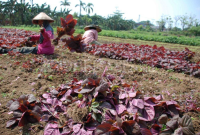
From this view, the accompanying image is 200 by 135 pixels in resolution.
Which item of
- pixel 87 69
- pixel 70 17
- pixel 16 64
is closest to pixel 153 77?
pixel 87 69

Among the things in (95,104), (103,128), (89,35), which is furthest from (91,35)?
(103,128)

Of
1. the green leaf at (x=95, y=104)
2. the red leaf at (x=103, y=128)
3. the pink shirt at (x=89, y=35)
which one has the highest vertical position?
the pink shirt at (x=89, y=35)

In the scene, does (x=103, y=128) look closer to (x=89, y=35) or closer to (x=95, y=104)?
(x=95, y=104)

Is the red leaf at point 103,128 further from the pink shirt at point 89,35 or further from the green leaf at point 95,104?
the pink shirt at point 89,35

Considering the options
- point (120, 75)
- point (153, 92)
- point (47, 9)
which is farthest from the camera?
point (47, 9)

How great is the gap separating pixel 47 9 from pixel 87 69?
35.2m

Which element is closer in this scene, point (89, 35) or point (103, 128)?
point (103, 128)

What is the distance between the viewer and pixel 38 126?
6.03 feet

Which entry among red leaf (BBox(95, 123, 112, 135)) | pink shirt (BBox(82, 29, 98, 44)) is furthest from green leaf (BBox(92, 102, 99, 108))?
pink shirt (BBox(82, 29, 98, 44))

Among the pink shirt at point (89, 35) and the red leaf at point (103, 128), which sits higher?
the pink shirt at point (89, 35)

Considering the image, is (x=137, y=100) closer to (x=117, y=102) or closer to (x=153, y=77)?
(x=117, y=102)

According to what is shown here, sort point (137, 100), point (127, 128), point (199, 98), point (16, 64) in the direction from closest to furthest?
point (127, 128) → point (137, 100) → point (199, 98) → point (16, 64)

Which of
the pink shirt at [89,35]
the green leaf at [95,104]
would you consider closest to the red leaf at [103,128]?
the green leaf at [95,104]

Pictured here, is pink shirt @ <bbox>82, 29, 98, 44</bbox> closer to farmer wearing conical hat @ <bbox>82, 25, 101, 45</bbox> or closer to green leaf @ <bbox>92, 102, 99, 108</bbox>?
farmer wearing conical hat @ <bbox>82, 25, 101, 45</bbox>
